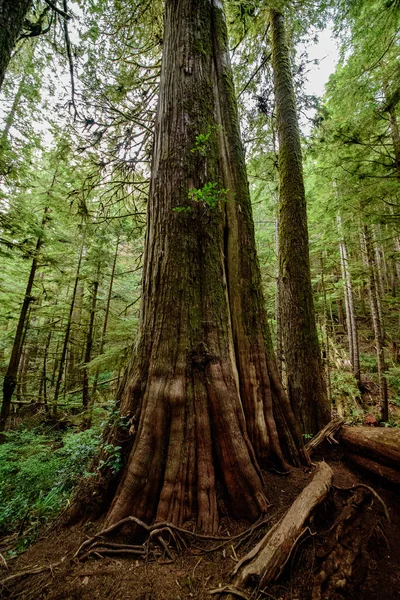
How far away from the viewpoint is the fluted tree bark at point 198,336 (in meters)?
2.03

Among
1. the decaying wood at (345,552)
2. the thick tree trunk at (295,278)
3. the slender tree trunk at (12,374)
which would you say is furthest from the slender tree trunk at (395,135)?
the slender tree trunk at (12,374)

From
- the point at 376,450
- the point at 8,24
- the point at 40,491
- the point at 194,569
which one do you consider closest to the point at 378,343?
the point at 376,450

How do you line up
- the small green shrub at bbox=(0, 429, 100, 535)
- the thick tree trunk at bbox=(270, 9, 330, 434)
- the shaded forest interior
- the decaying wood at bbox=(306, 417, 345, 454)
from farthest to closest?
1. the thick tree trunk at bbox=(270, 9, 330, 434)
2. the decaying wood at bbox=(306, 417, 345, 454)
3. the small green shrub at bbox=(0, 429, 100, 535)
4. the shaded forest interior

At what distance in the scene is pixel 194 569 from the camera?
5.18 ft

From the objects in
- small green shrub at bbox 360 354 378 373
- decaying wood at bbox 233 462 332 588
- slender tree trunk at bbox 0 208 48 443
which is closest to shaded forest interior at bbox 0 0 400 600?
decaying wood at bbox 233 462 332 588

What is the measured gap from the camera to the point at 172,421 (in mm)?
2139

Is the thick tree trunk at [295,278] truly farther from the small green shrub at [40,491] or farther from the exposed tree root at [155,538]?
the small green shrub at [40,491]

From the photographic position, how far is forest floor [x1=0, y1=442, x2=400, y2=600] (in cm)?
141

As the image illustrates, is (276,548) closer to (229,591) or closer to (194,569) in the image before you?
(229,591)

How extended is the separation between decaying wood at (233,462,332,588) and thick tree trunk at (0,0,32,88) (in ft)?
14.1

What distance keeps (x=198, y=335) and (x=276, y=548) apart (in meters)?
1.55

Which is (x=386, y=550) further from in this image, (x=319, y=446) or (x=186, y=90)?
(x=186, y=90)

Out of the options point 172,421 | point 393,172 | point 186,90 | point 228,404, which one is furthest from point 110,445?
point 393,172

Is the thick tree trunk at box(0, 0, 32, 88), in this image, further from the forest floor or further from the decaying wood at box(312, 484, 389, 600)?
the decaying wood at box(312, 484, 389, 600)
